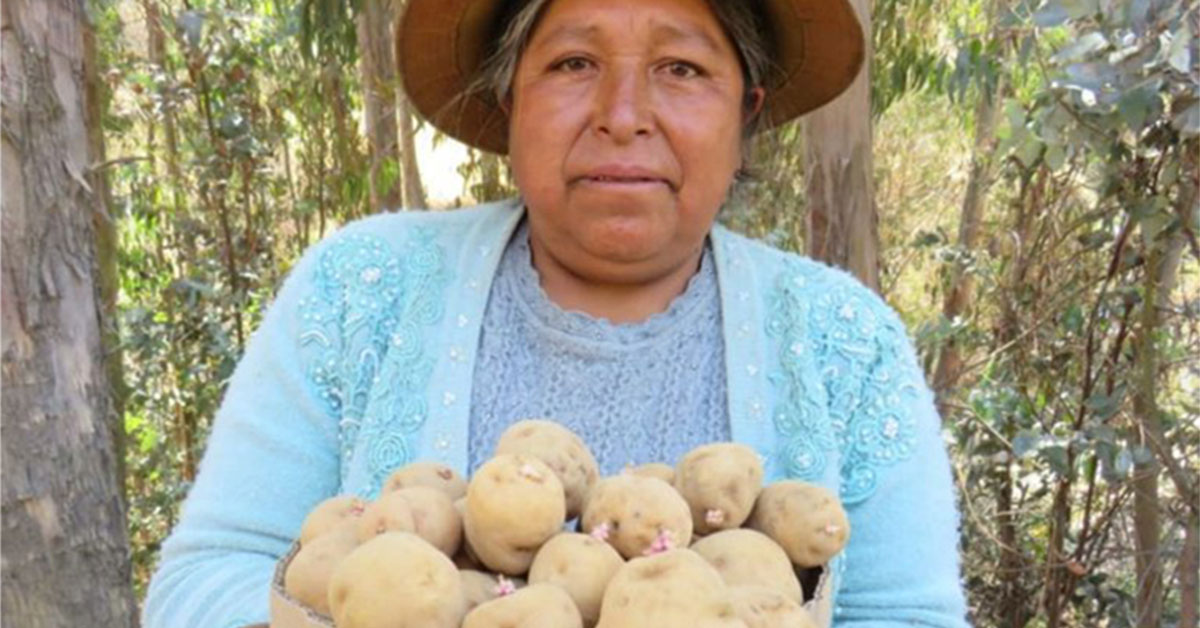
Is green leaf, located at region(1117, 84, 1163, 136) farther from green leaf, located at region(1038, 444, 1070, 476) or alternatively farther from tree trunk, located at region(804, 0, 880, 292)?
green leaf, located at region(1038, 444, 1070, 476)

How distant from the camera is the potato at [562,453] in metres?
1.10

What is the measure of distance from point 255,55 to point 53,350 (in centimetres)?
268

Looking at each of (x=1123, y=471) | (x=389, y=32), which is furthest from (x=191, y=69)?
(x=1123, y=471)

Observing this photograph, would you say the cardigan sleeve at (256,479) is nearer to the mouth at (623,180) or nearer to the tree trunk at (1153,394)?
the mouth at (623,180)

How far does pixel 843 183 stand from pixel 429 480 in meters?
2.13

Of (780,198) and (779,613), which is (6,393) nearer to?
(779,613)

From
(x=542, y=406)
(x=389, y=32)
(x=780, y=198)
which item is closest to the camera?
(x=542, y=406)

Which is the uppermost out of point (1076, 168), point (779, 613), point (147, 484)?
point (1076, 168)

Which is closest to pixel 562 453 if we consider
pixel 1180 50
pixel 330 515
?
pixel 330 515

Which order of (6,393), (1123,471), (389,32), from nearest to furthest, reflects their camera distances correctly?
(6,393) < (1123,471) < (389,32)

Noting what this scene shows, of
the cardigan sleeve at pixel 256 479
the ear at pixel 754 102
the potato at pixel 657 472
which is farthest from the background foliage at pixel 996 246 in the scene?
the potato at pixel 657 472

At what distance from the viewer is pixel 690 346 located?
1.65 m

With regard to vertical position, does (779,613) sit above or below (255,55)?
below

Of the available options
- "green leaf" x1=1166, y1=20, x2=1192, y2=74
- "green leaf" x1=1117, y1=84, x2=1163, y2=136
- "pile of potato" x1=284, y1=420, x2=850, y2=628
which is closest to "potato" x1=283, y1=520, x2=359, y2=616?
"pile of potato" x1=284, y1=420, x2=850, y2=628
